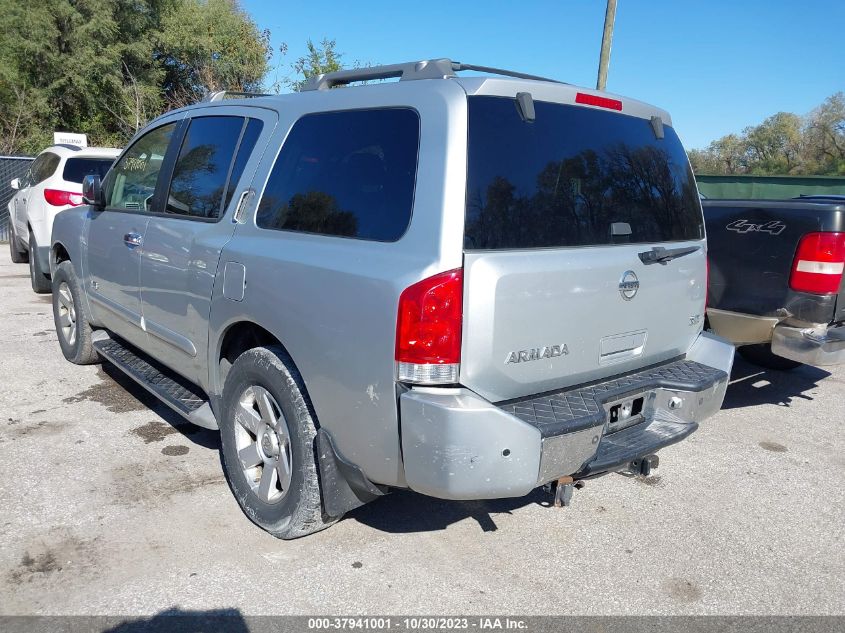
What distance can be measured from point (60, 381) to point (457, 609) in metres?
3.98

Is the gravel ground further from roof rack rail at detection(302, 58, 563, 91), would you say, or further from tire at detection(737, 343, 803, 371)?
roof rack rail at detection(302, 58, 563, 91)

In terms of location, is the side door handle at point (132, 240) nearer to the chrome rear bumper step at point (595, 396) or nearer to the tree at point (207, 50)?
the chrome rear bumper step at point (595, 396)

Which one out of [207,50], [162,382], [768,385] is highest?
[207,50]

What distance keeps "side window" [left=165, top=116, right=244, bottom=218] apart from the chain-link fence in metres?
12.6

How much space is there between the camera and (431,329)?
246cm

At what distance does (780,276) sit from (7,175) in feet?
49.3

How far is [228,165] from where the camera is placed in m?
3.59

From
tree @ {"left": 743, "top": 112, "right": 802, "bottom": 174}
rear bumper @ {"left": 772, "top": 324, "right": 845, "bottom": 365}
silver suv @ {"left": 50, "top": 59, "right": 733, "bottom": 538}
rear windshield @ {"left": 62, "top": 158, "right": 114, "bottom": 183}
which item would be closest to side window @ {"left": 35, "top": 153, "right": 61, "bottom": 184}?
rear windshield @ {"left": 62, "top": 158, "right": 114, "bottom": 183}

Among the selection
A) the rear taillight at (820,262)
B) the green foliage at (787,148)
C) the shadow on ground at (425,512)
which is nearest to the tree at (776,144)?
the green foliage at (787,148)

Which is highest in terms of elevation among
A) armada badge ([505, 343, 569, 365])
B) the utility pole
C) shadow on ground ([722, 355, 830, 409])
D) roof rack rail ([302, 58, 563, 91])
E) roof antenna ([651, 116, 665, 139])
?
the utility pole

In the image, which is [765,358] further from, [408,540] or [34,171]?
[34,171]

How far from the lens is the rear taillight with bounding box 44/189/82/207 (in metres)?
8.47

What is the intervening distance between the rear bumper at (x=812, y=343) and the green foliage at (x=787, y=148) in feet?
152

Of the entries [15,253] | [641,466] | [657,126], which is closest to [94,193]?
[657,126]
